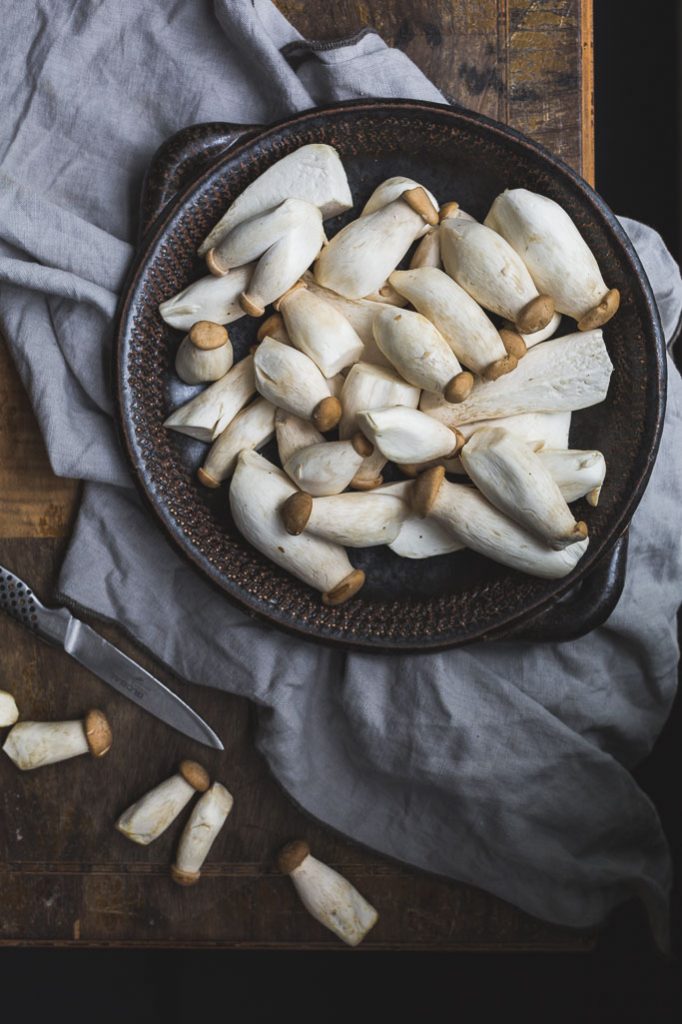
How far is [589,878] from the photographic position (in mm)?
689

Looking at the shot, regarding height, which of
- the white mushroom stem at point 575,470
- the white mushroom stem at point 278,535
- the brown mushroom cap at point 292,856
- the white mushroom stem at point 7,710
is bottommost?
the brown mushroom cap at point 292,856

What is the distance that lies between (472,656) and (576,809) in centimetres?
13

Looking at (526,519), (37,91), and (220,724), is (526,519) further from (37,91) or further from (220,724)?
(37,91)

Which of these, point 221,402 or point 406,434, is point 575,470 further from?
point 221,402

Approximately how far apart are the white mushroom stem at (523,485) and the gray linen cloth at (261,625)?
10cm

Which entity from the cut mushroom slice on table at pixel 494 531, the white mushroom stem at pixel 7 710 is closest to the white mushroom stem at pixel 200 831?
the white mushroom stem at pixel 7 710

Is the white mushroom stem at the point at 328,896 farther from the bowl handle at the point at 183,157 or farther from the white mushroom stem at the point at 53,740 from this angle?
the bowl handle at the point at 183,157

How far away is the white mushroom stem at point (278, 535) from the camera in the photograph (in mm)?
624

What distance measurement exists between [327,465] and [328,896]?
12.1 inches

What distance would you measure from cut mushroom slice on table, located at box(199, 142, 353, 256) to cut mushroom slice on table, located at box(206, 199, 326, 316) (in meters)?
0.01

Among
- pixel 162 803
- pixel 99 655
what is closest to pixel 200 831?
pixel 162 803

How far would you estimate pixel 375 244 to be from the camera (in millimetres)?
608

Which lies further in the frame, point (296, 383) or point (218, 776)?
point (218, 776)

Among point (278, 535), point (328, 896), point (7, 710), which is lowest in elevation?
point (328, 896)
